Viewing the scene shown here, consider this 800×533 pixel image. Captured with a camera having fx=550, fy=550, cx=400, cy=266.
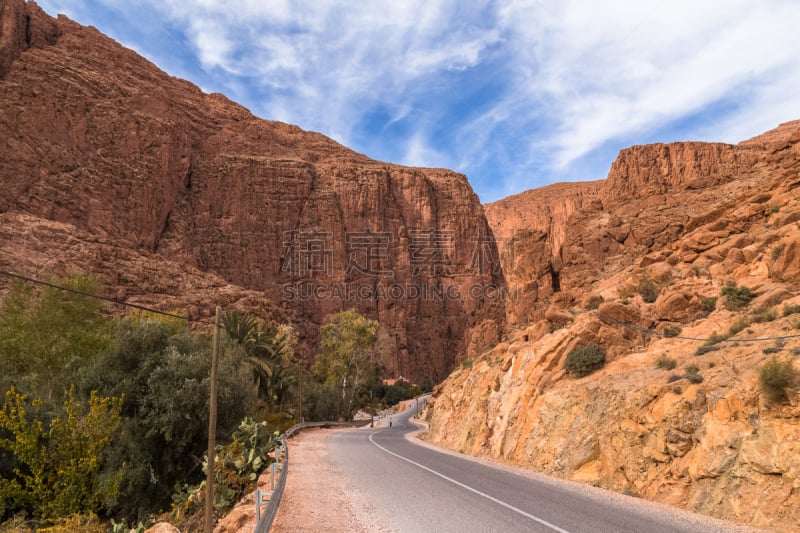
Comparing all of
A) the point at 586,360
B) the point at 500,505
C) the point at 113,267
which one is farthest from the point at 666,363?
the point at 113,267

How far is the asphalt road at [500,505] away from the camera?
8.38m

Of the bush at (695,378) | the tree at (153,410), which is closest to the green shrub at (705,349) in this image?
the bush at (695,378)

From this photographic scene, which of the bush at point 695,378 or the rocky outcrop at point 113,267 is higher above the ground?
the rocky outcrop at point 113,267

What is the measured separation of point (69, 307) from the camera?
3244 centimetres

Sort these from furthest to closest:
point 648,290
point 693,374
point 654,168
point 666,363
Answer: point 654,168 < point 648,290 < point 666,363 < point 693,374

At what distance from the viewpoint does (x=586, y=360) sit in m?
18.2

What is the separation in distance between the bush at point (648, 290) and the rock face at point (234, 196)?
131ft

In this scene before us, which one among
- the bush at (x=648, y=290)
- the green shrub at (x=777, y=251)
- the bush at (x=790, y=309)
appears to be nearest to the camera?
the bush at (x=790, y=309)

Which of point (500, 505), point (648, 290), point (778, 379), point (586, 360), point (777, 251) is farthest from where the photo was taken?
point (648, 290)

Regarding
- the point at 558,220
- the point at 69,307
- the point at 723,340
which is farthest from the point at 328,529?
the point at 558,220

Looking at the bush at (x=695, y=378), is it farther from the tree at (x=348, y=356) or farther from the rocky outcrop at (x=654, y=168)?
the tree at (x=348, y=356)

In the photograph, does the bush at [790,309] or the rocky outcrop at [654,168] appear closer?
the bush at [790,309]

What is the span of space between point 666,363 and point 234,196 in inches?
3534

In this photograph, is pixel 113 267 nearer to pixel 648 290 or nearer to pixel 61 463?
pixel 61 463
